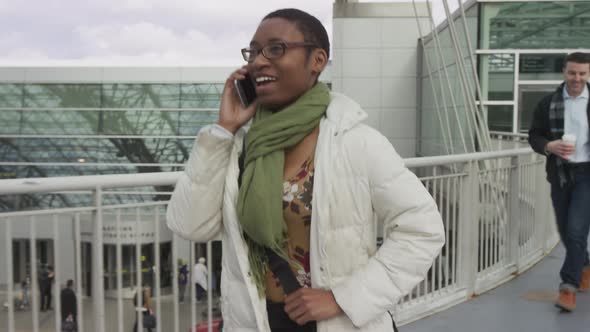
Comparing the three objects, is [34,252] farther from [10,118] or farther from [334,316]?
[10,118]

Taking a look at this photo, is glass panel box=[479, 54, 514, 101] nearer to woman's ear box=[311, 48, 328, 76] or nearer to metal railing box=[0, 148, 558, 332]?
metal railing box=[0, 148, 558, 332]

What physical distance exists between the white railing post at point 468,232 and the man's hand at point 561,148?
78 cm

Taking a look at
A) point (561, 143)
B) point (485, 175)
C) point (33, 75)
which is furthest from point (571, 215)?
point (33, 75)

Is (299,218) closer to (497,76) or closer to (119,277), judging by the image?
(119,277)

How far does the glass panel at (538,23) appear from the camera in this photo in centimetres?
2009

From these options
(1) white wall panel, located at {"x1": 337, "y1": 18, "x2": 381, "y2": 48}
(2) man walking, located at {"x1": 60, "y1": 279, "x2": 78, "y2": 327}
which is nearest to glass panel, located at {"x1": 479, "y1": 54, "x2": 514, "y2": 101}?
(1) white wall panel, located at {"x1": 337, "y1": 18, "x2": 381, "y2": 48}

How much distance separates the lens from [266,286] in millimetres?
1943

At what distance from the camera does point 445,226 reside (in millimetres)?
5305

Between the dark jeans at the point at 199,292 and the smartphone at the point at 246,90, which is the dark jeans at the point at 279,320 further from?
the dark jeans at the point at 199,292

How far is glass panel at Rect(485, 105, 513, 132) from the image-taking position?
20.9 m

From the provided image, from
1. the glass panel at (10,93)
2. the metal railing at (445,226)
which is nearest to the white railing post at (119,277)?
the metal railing at (445,226)

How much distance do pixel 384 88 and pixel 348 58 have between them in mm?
1830

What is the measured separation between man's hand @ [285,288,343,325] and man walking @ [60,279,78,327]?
1.53m

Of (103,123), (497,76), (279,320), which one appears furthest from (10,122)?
(279,320)
